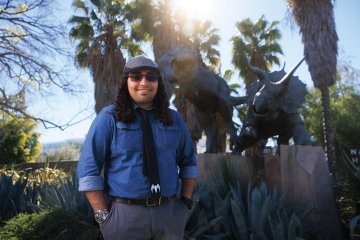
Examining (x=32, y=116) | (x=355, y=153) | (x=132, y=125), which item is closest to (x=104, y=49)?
(x=32, y=116)

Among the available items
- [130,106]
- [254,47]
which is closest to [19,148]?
[254,47]

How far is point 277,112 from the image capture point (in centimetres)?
636

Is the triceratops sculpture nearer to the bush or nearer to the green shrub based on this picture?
the green shrub

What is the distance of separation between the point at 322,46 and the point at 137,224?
14.4 metres

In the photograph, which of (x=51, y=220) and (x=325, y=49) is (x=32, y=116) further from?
(x=325, y=49)

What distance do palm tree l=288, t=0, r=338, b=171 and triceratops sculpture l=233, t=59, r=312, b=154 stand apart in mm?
8453

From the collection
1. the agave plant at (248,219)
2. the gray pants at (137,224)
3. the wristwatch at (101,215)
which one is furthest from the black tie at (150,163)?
the agave plant at (248,219)

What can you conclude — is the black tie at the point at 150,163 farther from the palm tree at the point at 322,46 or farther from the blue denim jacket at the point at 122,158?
the palm tree at the point at 322,46

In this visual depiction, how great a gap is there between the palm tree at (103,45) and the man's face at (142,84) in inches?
621

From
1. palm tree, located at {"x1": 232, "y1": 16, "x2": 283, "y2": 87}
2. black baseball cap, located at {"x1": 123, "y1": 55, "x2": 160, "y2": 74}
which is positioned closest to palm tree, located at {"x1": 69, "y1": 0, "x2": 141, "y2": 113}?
palm tree, located at {"x1": 232, "y1": 16, "x2": 283, "y2": 87}

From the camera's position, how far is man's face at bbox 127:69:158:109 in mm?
2451

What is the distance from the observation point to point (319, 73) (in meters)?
14.8

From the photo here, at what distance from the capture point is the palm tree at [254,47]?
782 inches

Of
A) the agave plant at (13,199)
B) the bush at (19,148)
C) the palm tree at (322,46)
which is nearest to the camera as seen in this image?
the agave plant at (13,199)
